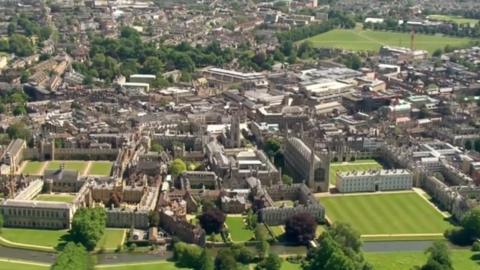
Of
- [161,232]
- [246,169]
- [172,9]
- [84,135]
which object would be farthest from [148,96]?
[172,9]

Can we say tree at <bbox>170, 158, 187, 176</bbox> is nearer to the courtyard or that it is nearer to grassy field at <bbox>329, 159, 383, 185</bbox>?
the courtyard

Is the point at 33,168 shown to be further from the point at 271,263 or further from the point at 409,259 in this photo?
the point at 409,259

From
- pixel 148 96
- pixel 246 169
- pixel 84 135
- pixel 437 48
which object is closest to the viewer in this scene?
pixel 246 169

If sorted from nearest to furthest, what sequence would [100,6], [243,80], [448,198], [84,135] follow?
1. [448,198]
2. [84,135]
3. [243,80]
4. [100,6]

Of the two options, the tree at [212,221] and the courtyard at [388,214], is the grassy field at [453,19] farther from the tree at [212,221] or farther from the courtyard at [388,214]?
the tree at [212,221]

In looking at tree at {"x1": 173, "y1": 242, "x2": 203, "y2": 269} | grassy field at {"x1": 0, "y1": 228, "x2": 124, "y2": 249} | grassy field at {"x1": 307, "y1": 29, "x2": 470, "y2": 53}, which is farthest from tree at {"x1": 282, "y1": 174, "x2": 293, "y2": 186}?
grassy field at {"x1": 307, "y1": 29, "x2": 470, "y2": 53}

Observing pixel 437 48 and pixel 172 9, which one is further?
pixel 172 9

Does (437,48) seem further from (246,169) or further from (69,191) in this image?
(69,191)
